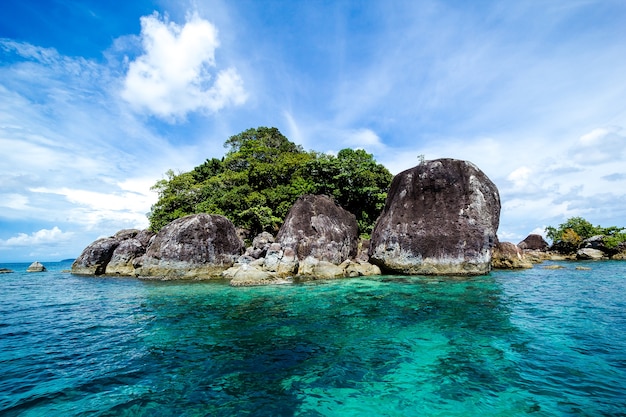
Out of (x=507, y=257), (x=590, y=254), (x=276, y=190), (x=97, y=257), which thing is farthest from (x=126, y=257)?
(x=590, y=254)

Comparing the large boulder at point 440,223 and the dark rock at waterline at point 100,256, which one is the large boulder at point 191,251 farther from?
the large boulder at point 440,223

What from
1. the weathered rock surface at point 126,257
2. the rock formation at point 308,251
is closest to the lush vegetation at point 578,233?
the rock formation at point 308,251

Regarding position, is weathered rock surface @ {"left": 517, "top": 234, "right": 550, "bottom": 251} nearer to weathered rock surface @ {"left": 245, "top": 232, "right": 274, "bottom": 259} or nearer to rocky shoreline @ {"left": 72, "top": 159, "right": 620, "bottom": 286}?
rocky shoreline @ {"left": 72, "top": 159, "right": 620, "bottom": 286}

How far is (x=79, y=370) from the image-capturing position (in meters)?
7.00

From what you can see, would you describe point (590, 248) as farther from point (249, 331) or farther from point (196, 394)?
point (196, 394)

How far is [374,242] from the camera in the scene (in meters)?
25.1

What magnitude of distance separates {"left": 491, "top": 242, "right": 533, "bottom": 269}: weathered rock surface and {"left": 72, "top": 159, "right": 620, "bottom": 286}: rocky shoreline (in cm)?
8

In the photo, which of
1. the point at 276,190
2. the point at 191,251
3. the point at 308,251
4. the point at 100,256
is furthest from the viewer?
the point at 276,190

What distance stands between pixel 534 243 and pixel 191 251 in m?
50.1

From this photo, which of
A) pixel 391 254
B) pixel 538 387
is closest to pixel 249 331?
pixel 538 387

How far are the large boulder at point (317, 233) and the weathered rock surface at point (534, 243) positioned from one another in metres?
34.7

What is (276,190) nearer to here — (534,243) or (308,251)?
(308,251)

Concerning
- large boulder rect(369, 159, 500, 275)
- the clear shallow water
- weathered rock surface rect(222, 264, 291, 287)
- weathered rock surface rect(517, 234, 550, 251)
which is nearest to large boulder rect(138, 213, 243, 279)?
weathered rock surface rect(222, 264, 291, 287)

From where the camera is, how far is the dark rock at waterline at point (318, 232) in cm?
2503
